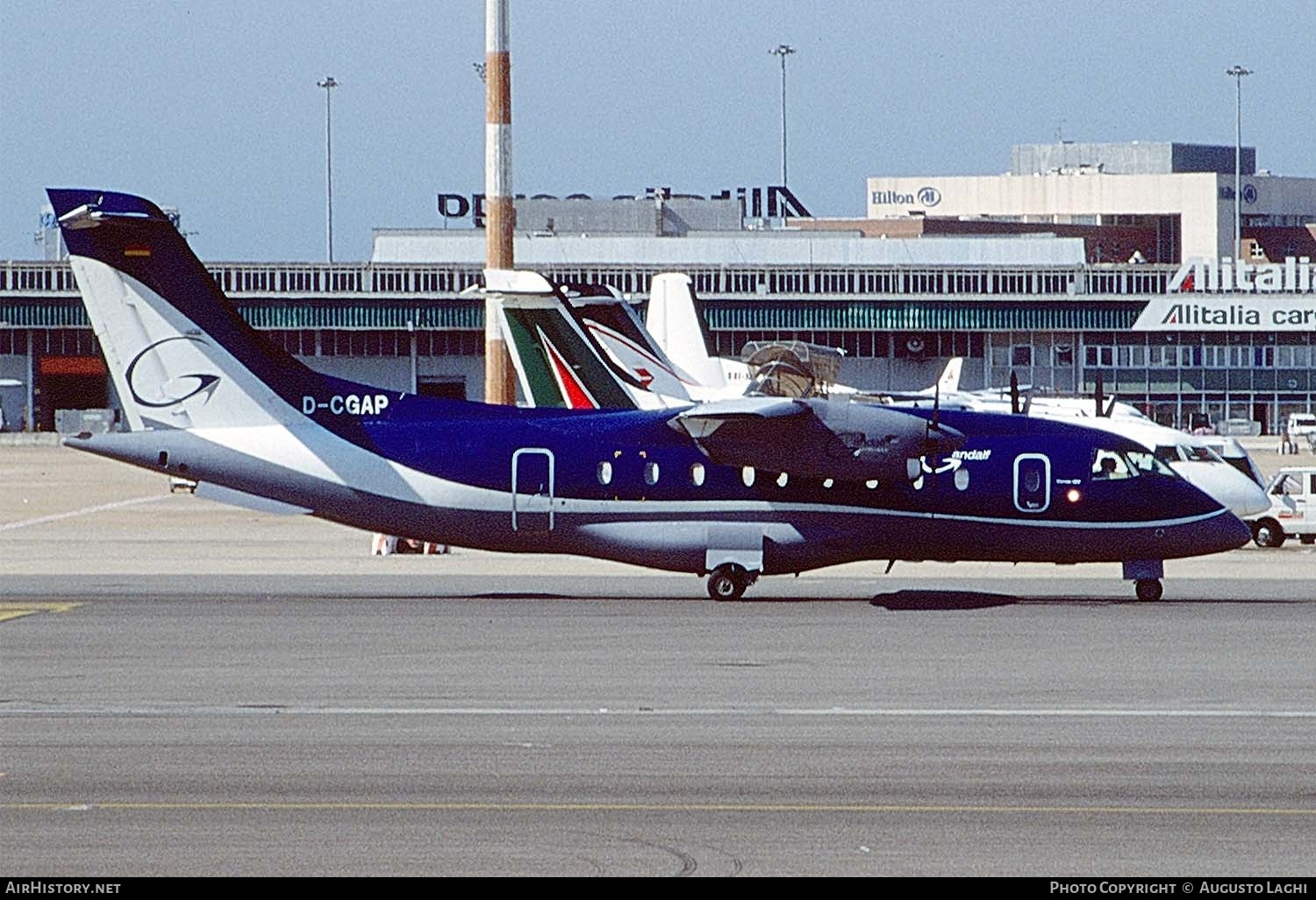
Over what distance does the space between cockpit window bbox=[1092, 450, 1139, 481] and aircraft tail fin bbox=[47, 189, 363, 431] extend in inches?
478

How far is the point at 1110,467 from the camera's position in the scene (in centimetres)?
3100

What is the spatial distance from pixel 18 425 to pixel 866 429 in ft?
309

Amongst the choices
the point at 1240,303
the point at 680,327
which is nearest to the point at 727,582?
the point at 680,327

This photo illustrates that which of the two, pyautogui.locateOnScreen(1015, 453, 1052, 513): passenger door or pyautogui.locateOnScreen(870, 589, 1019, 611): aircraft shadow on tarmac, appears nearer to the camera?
pyautogui.locateOnScreen(870, 589, 1019, 611): aircraft shadow on tarmac

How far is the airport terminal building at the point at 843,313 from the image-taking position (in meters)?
112

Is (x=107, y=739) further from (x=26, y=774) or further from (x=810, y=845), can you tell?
(x=810, y=845)

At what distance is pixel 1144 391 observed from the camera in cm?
11462

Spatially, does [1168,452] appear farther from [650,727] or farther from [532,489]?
[650,727]

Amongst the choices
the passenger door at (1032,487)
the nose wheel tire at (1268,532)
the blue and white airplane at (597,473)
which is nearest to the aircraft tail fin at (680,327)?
the nose wheel tire at (1268,532)

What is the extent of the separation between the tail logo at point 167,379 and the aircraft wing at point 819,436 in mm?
7681

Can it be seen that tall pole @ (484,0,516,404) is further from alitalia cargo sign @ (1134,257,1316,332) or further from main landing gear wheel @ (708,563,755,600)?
alitalia cargo sign @ (1134,257,1316,332)

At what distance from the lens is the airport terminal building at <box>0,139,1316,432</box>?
367ft

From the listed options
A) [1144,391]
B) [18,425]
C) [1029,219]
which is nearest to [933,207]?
[1029,219]

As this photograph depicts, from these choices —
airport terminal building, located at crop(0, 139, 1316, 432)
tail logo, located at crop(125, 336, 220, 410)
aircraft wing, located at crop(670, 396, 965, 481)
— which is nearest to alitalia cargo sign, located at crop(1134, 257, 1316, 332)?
airport terminal building, located at crop(0, 139, 1316, 432)
